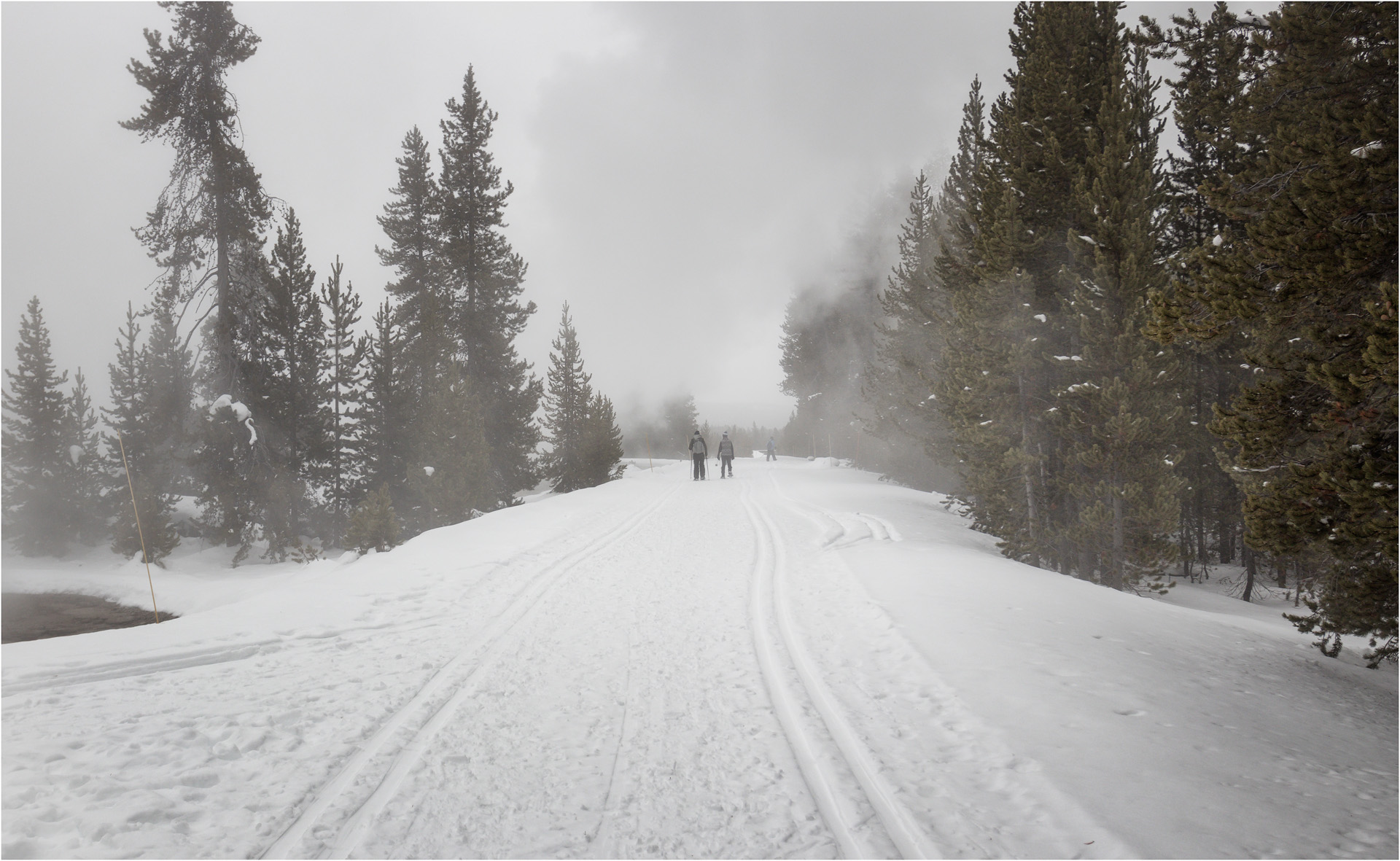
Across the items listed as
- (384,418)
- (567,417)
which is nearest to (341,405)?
(384,418)

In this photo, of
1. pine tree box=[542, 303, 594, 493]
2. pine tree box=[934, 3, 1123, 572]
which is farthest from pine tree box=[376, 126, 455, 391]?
pine tree box=[934, 3, 1123, 572]

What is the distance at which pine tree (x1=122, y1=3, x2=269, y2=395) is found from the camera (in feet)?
55.6

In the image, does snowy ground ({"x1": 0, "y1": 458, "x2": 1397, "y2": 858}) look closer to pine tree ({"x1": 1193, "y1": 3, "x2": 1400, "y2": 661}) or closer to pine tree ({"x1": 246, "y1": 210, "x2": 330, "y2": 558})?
pine tree ({"x1": 1193, "y1": 3, "x2": 1400, "y2": 661})

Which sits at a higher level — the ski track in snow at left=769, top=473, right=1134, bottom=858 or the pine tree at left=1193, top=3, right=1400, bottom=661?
the pine tree at left=1193, top=3, right=1400, bottom=661

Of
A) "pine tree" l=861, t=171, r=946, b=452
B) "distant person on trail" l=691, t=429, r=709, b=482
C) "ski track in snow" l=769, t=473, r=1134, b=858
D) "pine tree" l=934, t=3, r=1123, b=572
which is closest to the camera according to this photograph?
"ski track in snow" l=769, t=473, r=1134, b=858

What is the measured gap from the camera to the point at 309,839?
2.88 m

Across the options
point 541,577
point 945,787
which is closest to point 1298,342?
point 945,787

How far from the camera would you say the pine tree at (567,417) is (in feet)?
91.7

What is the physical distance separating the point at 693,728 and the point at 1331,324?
5983mm

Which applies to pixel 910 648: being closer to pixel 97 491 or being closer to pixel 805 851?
pixel 805 851

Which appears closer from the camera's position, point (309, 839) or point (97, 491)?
point (309, 839)

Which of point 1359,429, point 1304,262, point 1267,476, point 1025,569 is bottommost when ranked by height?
point 1025,569

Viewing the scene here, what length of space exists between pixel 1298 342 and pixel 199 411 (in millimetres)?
26819

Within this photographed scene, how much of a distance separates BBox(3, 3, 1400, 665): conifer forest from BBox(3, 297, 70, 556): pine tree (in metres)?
0.12
